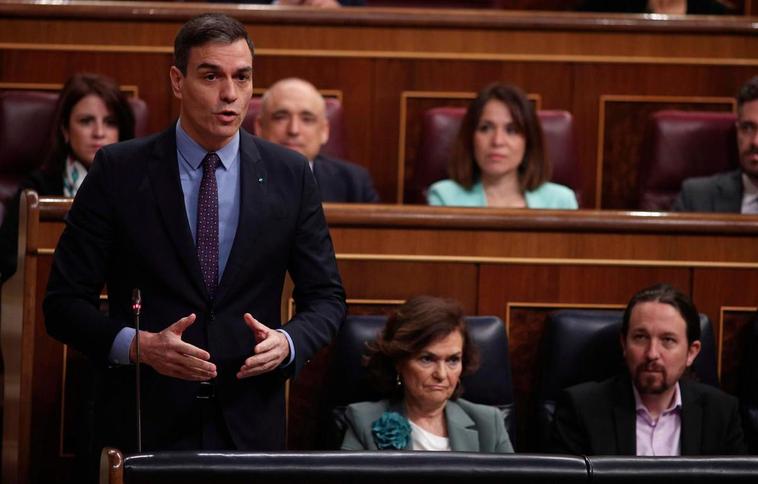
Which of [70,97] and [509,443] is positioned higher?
[70,97]

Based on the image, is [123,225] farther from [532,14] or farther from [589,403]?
[532,14]

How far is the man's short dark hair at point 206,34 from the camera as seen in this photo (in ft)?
3.77

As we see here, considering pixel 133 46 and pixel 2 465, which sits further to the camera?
pixel 133 46

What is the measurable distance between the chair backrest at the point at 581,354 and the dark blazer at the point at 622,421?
0.05 meters

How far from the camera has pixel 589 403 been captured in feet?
5.22

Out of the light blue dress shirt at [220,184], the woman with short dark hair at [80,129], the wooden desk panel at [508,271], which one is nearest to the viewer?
the light blue dress shirt at [220,184]

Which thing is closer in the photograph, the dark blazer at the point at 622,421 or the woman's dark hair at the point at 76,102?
the dark blazer at the point at 622,421

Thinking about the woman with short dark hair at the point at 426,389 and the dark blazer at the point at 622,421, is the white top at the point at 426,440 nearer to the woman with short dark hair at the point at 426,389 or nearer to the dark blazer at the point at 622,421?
the woman with short dark hair at the point at 426,389

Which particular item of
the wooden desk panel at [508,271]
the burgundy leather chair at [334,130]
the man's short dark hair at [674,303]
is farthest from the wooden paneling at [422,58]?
the man's short dark hair at [674,303]

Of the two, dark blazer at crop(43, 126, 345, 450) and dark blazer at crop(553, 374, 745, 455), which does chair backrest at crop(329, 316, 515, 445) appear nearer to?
dark blazer at crop(553, 374, 745, 455)

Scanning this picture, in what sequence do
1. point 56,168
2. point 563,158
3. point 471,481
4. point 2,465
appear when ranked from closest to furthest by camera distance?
point 471,481 < point 2,465 < point 56,168 < point 563,158

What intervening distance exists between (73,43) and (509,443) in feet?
3.93

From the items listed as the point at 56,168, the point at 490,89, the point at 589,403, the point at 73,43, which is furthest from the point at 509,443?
the point at 73,43

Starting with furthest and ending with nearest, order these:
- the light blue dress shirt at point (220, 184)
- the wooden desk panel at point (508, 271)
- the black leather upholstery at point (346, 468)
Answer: the wooden desk panel at point (508, 271) → the light blue dress shirt at point (220, 184) → the black leather upholstery at point (346, 468)
